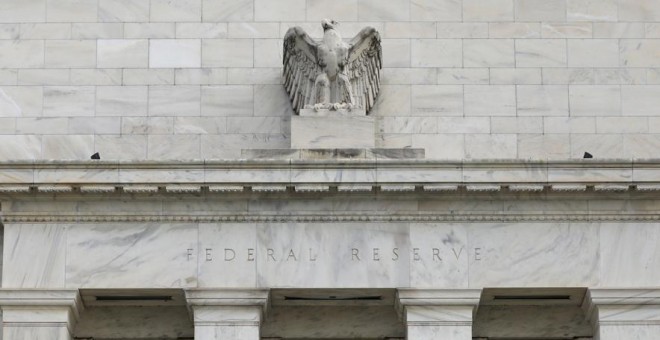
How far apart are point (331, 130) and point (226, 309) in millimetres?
4028

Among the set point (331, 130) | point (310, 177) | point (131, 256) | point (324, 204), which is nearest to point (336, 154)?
point (331, 130)

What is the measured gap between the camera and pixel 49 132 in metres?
45.3

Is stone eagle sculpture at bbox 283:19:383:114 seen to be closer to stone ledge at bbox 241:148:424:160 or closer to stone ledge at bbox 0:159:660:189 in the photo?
stone ledge at bbox 241:148:424:160

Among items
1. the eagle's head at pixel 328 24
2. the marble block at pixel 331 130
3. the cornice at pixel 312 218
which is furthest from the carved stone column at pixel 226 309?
the eagle's head at pixel 328 24

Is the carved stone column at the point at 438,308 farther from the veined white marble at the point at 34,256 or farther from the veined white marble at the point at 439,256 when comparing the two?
the veined white marble at the point at 34,256

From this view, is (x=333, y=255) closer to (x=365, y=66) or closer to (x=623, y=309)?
(x=365, y=66)

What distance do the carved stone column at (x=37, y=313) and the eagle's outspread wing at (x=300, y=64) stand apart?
590cm

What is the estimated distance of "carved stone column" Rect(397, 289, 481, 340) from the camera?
42750 mm

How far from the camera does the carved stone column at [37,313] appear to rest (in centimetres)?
4259

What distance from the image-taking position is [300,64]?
1770 inches

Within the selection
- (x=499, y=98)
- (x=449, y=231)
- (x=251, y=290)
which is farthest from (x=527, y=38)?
(x=251, y=290)

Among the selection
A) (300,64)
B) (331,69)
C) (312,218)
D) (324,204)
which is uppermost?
(300,64)

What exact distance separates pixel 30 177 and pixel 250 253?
14.2 feet

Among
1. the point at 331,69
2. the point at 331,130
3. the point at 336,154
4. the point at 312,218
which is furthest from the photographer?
the point at 331,69
